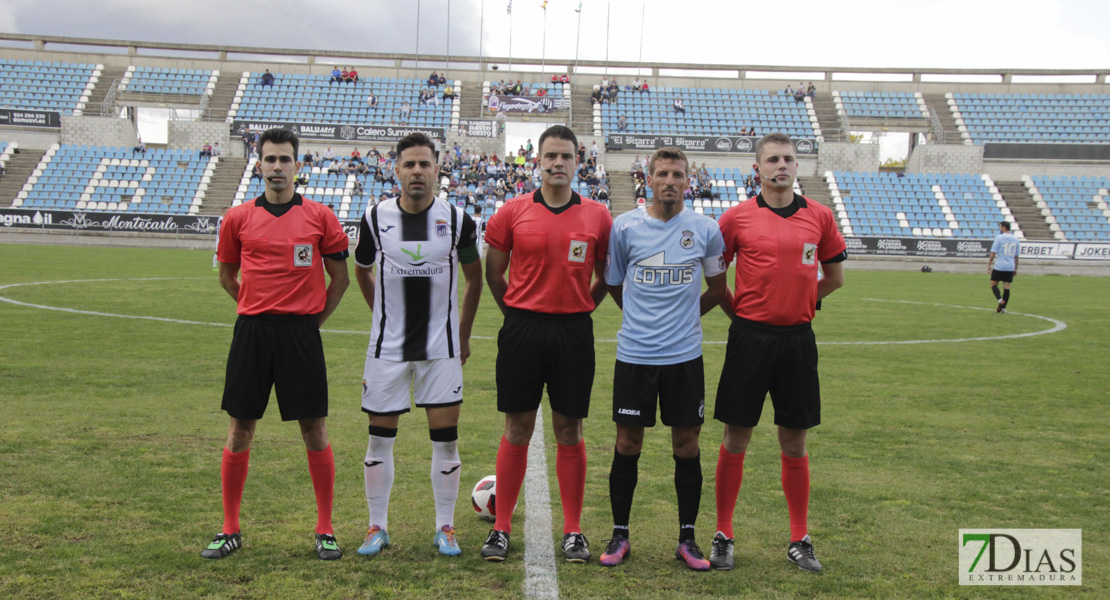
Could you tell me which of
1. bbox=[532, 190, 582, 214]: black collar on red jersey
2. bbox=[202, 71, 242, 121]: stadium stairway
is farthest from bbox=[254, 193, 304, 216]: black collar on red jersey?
bbox=[202, 71, 242, 121]: stadium stairway

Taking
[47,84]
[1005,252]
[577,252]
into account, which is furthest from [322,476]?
[47,84]

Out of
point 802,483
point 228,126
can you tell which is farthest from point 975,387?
point 228,126

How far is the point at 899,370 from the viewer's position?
10047 mm

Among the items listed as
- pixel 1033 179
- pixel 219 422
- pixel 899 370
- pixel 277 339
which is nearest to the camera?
pixel 277 339

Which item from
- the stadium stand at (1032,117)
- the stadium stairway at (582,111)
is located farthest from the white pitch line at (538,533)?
the stadium stand at (1032,117)

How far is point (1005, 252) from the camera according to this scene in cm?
1723

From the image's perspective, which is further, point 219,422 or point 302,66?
point 302,66

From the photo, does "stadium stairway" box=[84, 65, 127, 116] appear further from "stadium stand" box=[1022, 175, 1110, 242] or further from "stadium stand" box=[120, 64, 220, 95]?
"stadium stand" box=[1022, 175, 1110, 242]

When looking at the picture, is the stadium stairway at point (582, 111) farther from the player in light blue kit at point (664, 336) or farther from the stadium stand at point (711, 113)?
the player in light blue kit at point (664, 336)

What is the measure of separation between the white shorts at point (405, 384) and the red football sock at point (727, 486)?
1.50 meters

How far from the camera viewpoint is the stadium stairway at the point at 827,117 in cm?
4637

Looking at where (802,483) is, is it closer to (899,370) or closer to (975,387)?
(975,387)

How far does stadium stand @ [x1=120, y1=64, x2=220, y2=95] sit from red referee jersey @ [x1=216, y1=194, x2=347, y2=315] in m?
47.5

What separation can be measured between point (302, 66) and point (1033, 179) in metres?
43.0
